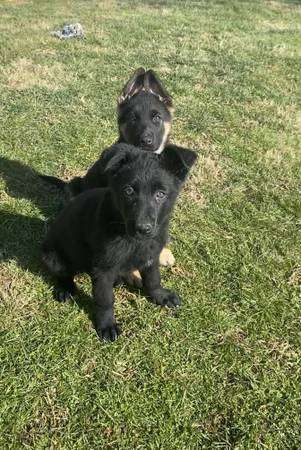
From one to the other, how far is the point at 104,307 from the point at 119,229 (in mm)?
631

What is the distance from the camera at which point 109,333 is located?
145 inches

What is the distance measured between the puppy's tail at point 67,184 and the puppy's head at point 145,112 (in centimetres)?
69

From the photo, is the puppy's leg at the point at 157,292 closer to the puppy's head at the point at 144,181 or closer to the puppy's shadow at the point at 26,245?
the puppy's shadow at the point at 26,245

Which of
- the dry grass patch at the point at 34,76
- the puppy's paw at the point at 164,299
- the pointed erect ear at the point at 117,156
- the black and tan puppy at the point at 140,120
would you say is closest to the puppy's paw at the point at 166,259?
the black and tan puppy at the point at 140,120

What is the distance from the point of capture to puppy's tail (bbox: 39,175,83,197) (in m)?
5.05

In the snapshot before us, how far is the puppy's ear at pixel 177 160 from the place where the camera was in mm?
3127

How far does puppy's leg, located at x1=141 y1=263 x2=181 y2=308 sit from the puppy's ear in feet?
3.20

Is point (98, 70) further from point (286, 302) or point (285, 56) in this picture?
point (286, 302)

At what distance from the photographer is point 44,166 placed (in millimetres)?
5863

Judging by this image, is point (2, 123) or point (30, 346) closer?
point (30, 346)

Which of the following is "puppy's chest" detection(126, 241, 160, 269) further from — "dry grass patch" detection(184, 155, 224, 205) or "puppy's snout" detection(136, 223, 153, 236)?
"dry grass patch" detection(184, 155, 224, 205)

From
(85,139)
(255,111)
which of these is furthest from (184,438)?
(255,111)

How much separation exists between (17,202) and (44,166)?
879 mm

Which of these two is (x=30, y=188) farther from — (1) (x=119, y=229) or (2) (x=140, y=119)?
(1) (x=119, y=229)
